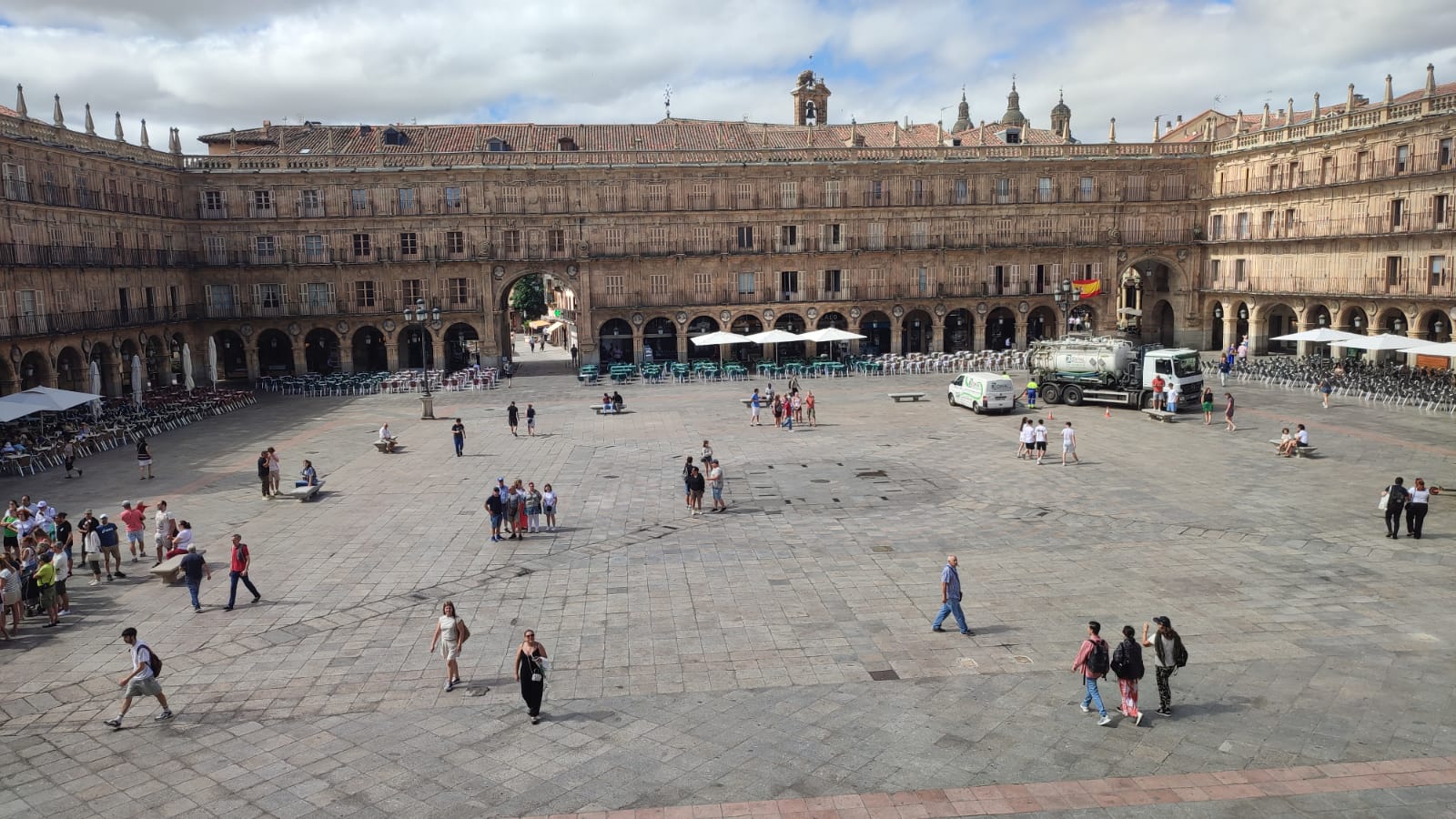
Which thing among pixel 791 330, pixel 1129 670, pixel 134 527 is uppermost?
pixel 791 330

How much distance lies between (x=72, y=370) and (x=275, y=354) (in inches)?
547

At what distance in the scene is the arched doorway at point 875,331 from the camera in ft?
192

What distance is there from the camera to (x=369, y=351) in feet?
189

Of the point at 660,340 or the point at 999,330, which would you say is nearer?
the point at 660,340

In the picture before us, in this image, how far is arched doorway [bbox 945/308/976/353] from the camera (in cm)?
5991

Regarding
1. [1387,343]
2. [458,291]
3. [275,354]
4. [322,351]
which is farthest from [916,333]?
[275,354]

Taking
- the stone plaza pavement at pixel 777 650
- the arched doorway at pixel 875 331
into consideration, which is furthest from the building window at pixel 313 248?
the arched doorway at pixel 875 331

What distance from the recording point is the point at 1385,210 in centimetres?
4475

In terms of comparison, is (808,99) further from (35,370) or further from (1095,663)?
(1095,663)

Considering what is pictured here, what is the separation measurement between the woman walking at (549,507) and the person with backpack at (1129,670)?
1277 cm

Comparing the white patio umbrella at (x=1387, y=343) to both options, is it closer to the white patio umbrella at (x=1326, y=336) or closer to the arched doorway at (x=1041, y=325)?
the white patio umbrella at (x=1326, y=336)

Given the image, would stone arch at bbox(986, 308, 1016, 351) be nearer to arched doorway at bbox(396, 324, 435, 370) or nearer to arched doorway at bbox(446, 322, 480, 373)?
arched doorway at bbox(446, 322, 480, 373)

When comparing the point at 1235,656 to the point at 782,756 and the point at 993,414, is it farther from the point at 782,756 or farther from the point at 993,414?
the point at 993,414

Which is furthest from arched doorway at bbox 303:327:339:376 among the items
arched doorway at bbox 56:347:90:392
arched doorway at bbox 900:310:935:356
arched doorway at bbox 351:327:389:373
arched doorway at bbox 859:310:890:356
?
arched doorway at bbox 900:310:935:356
